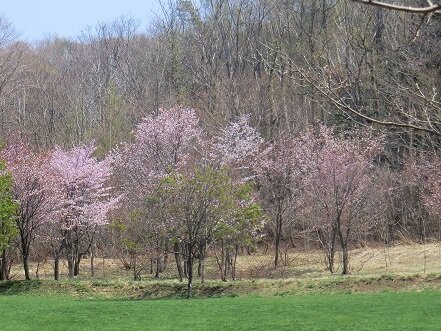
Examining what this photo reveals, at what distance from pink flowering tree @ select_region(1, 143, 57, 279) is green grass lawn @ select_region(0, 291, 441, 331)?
22.3 ft

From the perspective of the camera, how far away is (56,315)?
16.0 meters

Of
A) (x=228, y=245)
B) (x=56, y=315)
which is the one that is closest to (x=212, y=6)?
(x=228, y=245)

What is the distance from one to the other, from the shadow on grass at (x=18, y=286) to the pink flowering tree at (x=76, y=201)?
2.67 meters

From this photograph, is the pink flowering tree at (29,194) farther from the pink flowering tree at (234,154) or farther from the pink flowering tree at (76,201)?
the pink flowering tree at (234,154)

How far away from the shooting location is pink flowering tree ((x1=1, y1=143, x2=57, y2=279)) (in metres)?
25.1

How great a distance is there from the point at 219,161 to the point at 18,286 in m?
9.88

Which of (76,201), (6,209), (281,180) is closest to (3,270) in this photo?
(76,201)

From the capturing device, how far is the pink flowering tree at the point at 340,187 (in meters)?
24.8

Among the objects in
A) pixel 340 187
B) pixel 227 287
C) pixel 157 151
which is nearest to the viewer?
pixel 227 287

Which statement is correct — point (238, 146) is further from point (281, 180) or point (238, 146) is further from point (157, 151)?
point (157, 151)

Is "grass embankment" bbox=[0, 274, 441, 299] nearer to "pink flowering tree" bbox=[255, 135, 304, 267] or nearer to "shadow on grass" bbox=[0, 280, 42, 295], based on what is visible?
"shadow on grass" bbox=[0, 280, 42, 295]

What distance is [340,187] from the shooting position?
81.7ft

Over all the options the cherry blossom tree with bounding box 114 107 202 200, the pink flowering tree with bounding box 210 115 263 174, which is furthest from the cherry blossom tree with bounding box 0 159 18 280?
the pink flowering tree with bounding box 210 115 263 174

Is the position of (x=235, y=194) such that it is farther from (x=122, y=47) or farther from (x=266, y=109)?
(x=122, y=47)
